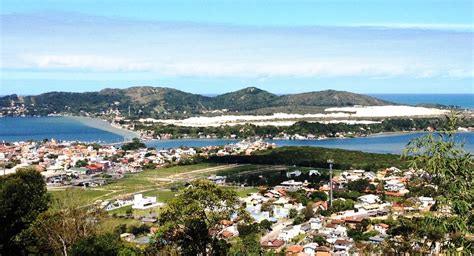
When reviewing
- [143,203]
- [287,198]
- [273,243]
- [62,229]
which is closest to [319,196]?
[287,198]

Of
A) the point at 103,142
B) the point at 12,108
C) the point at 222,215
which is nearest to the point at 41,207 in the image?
the point at 222,215

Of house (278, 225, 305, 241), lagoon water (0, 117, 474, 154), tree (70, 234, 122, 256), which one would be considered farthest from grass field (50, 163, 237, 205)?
lagoon water (0, 117, 474, 154)

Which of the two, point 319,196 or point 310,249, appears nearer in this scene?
point 310,249

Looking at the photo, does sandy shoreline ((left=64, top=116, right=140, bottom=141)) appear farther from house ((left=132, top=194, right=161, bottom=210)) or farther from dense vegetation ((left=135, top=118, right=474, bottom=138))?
house ((left=132, top=194, right=161, bottom=210))

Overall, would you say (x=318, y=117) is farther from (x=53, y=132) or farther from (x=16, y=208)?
(x=16, y=208)

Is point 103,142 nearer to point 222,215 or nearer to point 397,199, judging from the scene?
point 397,199

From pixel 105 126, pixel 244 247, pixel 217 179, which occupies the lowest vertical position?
pixel 217 179
